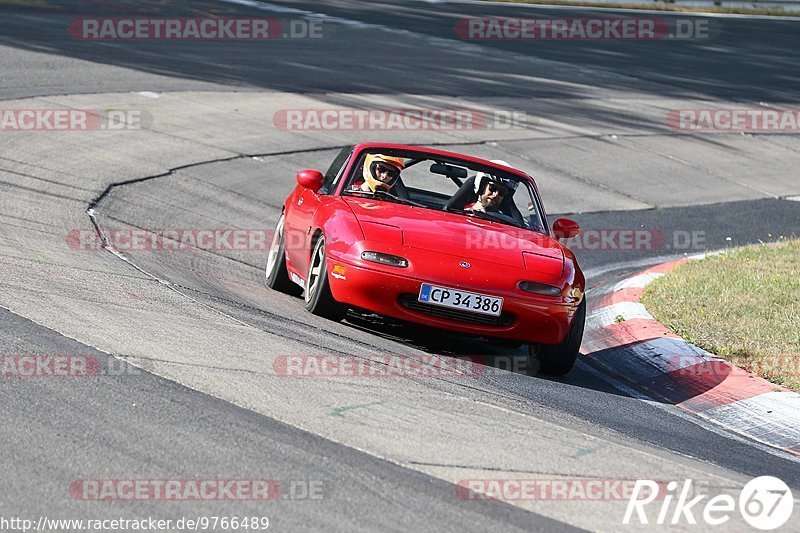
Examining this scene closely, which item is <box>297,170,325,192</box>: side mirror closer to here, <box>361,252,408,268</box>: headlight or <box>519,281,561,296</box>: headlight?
<box>361,252,408,268</box>: headlight

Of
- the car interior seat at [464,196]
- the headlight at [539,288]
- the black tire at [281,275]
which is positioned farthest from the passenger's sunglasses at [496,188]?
the black tire at [281,275]

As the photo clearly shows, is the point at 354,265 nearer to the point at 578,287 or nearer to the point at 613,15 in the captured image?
the point at 578,287

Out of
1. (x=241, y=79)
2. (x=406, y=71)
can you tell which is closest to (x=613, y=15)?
(x=406, y=71)

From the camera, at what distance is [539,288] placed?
8039 millimetres

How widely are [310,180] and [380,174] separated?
0.53m

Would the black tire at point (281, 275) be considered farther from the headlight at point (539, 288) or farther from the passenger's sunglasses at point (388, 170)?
the headlight at point (539, 288)

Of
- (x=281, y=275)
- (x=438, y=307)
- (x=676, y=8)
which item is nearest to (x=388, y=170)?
(x=281, y=275)

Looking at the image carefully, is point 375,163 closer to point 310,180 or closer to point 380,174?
point 380,174

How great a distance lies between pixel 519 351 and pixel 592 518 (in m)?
4.25

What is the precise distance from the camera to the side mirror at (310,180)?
9398mm

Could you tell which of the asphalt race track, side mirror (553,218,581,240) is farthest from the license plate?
side mirror (553,218,581,240)

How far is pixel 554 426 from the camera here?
6.26 metres

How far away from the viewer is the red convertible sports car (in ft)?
25.8

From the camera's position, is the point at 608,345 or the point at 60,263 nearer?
the point at 60,263
